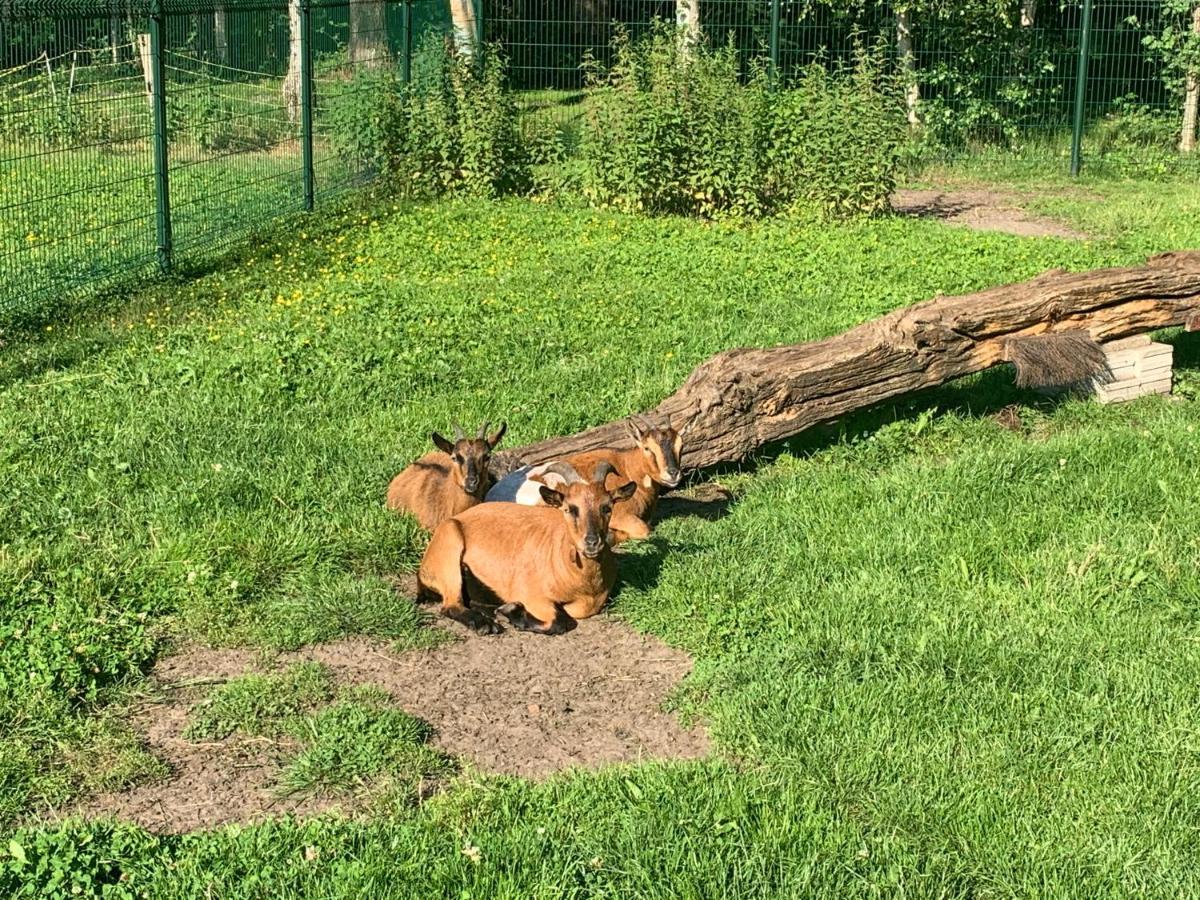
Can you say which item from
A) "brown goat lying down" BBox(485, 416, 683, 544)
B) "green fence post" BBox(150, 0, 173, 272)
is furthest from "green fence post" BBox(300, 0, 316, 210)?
"brown goat lying down" BBox(485, 416, 683, 544)

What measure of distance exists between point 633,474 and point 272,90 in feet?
30.7

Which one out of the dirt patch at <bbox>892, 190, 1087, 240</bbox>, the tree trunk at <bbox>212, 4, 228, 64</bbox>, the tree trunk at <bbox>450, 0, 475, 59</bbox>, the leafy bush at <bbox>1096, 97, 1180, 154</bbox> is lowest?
the dirt patch at <bbox>892, 190, 1087, 240</bbox>

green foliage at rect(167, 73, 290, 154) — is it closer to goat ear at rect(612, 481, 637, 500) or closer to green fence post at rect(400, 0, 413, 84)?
green fence post at rect(400, 0, 413, 84)

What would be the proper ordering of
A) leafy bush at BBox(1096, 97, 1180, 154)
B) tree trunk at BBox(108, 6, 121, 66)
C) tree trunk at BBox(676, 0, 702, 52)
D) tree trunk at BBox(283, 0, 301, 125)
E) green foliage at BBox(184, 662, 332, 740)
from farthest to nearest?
leafy bush at BBox(1096, 97, 1180, 154)
tree trunk at BBox(676, 0, 702, 52)
tree trunk at BBox(283, 0, 301, 125)
tree trunk at BBox(108, 6, 121, 66)
green foliage at BBox(184, 662, 332, 740)

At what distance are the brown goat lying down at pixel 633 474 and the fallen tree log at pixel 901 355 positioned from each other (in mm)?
224

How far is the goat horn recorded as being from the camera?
258 inches

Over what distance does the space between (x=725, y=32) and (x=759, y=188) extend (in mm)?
9062

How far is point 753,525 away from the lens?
7.16 meters

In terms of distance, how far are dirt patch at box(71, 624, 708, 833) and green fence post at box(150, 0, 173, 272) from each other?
7.49m

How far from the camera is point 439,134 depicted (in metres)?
16.7

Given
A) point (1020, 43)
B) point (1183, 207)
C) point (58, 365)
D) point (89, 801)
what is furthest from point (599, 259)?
point (1020, 43)

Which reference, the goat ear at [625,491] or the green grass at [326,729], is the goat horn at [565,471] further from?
the green grass at [326,729]

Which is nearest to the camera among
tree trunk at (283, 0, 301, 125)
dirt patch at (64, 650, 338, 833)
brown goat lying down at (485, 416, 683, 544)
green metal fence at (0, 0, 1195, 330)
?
dirt patch at (64, 650, 338, 833)

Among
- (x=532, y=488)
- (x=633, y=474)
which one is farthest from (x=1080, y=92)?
(x=532, y=488)
